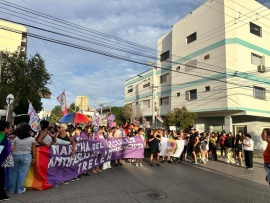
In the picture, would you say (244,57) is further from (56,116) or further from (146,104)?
(56,116)

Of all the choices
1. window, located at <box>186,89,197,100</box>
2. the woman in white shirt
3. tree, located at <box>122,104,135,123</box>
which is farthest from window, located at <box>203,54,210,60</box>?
tree, located at <box>122,104,135,123</box>

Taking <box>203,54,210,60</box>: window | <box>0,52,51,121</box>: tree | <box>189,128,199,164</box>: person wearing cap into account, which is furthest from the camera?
<box>203,54,210,60</box>: window

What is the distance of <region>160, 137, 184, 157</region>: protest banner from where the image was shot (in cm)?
1284

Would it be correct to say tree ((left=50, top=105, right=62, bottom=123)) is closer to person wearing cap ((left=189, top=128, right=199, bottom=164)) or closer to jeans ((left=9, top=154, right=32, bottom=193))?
person wearing cap ((left=189, top=128, right=199, bottom=164))

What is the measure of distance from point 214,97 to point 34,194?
2240 centimetres

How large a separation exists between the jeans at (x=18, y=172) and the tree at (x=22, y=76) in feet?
56.0

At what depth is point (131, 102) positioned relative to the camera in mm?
45719

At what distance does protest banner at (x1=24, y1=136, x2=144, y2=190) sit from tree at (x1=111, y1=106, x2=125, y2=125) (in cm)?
3726

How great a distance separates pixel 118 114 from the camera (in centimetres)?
5112

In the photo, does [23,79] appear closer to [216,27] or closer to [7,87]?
[7,87]

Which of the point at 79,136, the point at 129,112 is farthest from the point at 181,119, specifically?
the point at 79,136

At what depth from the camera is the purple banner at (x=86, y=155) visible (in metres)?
7.14

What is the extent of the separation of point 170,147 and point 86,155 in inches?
229

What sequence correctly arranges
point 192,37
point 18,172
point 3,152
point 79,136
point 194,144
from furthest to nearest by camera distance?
1. point 192,37
2. point 194,144
3. point 79,136
4. point 18,172
5. point 3,152
